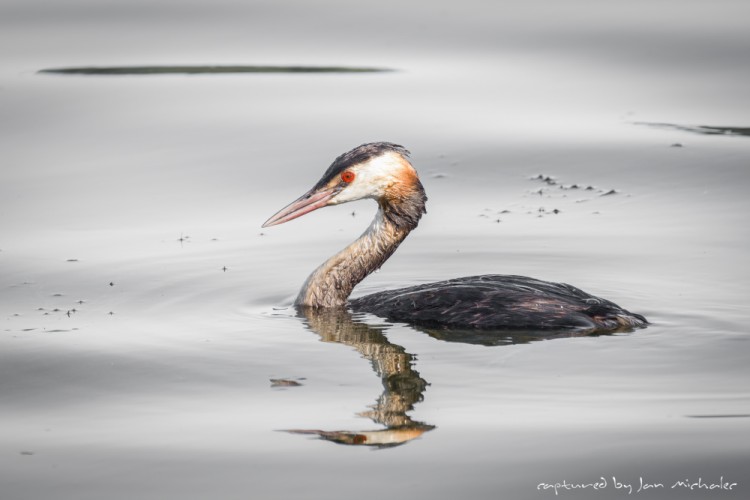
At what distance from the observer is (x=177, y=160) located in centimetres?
1391

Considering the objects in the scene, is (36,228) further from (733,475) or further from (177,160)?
(733,475)

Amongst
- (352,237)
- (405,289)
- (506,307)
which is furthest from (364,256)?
(352,237)

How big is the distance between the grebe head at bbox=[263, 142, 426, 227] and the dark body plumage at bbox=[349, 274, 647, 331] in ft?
2.52

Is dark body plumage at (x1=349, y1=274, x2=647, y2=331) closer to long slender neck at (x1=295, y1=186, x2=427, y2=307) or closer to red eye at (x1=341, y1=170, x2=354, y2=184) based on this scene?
long slender neck at (x1=295, y1=186, x2=427, y2=307)

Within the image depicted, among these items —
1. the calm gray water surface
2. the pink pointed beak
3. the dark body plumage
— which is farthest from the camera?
the pink pointed beak

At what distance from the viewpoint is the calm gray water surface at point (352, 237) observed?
6.67 metres

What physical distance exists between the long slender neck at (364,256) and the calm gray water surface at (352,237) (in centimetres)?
26

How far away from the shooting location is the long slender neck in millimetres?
9727

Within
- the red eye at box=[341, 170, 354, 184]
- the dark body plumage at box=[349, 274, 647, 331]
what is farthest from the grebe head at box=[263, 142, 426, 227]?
the dark body plumage at box=[349, 274, 647, 331]

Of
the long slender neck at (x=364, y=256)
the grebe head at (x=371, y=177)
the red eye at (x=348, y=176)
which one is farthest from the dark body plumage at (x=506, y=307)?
the red eye at (x=348, y=176)

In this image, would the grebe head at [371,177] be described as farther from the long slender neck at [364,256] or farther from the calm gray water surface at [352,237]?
the calm gray water surface at [352,237]

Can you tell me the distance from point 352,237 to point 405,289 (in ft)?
6.76

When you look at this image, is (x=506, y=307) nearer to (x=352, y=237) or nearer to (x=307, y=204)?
(x=307, y=204)

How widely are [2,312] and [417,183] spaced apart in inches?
114
